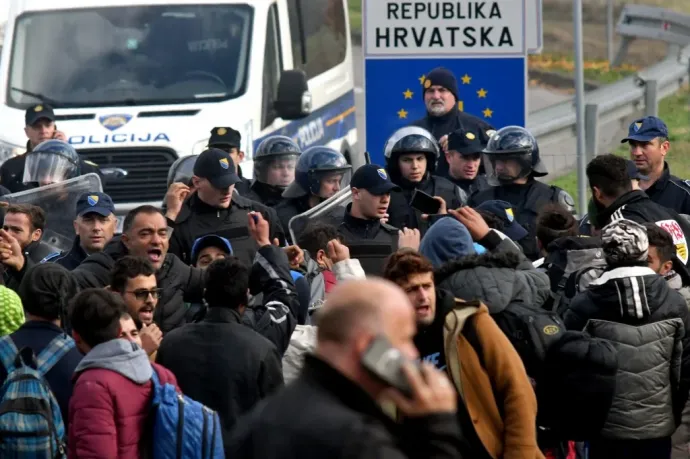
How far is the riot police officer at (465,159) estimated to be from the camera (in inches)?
465

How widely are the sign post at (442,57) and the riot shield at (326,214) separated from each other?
3323mm

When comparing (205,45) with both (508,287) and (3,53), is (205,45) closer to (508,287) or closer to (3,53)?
(3,53)

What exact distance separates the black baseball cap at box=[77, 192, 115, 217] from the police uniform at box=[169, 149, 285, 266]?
41 centimetres

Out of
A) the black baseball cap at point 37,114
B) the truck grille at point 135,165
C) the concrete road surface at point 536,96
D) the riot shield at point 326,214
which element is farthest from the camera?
the concrete road surface at point 536,96

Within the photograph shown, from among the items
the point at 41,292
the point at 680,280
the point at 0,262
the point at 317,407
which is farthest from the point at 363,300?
the point at 0,262

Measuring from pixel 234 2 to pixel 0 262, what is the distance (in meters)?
6.61

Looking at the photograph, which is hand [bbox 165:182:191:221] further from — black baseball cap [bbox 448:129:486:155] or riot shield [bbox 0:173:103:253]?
black baseball cap [bbox 448:129:486:155]

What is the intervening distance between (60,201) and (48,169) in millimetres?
898

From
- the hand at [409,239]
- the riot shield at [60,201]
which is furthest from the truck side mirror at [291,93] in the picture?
the hand at [409,239]

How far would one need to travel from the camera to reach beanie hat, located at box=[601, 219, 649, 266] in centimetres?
758

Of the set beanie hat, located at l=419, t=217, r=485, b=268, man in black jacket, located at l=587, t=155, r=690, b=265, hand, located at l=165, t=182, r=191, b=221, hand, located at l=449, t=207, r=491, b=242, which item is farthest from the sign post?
beanie hat, located at l=419, t=217, r=485, b=268

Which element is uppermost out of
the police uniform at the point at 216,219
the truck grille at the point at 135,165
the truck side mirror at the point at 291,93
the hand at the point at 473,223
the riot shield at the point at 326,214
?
the hand at the point at 473,223

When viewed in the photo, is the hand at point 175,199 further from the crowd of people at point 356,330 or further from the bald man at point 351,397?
the bald man at point 351,397

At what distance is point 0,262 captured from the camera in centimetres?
930
